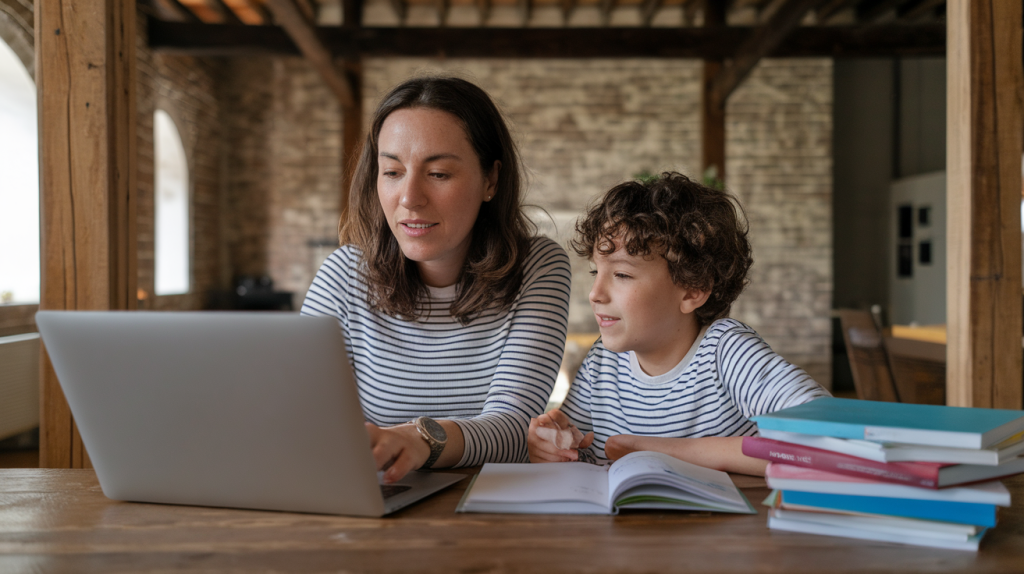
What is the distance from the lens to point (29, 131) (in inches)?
167

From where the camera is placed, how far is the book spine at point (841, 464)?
2.41ft

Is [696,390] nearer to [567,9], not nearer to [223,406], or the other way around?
[223,406]

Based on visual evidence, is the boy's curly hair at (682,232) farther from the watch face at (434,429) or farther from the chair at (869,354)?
the chair at (869,354)

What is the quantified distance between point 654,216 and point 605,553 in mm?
669

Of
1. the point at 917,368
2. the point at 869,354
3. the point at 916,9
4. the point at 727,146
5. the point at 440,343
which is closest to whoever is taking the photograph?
the point at 440,343

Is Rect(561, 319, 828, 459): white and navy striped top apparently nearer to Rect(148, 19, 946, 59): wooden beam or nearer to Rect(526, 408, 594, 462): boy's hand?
Rect(526, 408, 594, 462): boy's hand

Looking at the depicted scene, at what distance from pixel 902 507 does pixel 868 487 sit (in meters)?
0.04

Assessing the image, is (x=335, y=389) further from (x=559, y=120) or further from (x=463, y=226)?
(x=559, y=120)

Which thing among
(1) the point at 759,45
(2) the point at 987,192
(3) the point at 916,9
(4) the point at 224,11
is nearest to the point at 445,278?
(2) the point at 987,192

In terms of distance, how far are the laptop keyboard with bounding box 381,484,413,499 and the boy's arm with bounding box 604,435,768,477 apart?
34cm

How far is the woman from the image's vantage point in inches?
51.5

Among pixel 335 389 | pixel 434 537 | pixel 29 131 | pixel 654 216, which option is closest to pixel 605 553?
pixel 434 537

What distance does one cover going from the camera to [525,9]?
6.39 metres

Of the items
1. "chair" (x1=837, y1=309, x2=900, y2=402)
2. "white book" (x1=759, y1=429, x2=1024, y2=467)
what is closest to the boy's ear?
"white book" (x1=759, y1=429, x2=1024, y2=467)
